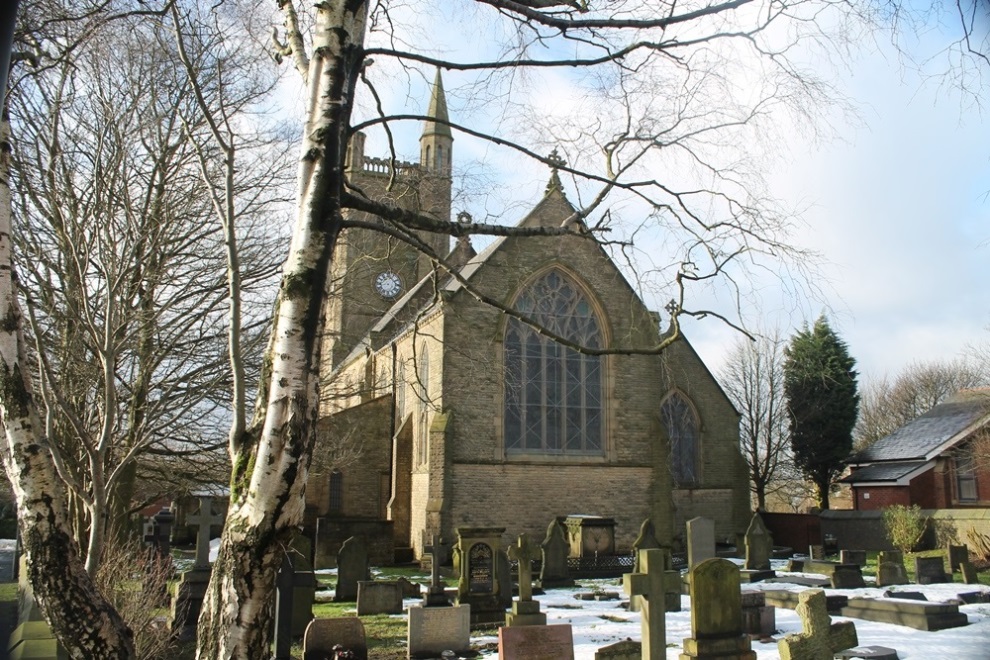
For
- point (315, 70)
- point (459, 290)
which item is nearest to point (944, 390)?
point (459, 290)

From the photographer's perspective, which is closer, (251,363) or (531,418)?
(251,363)

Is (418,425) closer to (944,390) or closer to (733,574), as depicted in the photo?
(733,574)

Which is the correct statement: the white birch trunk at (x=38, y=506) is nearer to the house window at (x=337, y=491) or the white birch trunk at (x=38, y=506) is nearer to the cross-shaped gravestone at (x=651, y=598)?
the cross-shaped gravestone at (x=651, y=598)

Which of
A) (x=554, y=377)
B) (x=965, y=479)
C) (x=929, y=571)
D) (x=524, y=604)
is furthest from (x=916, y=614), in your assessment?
(x=965, y=479)

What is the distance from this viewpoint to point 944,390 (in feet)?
168

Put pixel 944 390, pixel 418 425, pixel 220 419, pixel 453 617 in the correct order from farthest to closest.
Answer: pixel 944 390 → pixel 418 425 → pixel 220 419 → pixel 453 617

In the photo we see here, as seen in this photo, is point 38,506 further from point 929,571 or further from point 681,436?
point 681,436

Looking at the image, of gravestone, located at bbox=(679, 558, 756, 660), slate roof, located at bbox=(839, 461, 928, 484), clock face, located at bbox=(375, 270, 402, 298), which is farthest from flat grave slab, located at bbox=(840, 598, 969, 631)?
clock face, located at bbox=(375, 270, 402, 298)

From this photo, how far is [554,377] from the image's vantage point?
22188mm

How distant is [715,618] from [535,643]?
5.92 feet

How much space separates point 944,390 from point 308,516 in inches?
1727

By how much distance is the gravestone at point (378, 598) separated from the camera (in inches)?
494

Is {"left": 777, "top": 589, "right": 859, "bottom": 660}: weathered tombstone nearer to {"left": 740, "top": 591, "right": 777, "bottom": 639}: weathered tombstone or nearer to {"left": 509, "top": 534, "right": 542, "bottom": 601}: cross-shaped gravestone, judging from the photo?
{"left": 740, "top": 591, "right": 777, "bottom": 639}: weathered tombstone

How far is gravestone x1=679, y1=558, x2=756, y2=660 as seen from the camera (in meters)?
7.92
